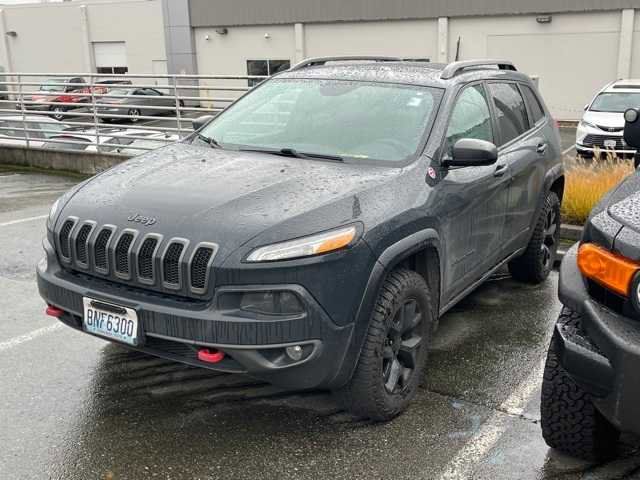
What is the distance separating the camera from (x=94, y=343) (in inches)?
174

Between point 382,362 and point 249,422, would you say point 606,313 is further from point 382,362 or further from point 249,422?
point 249,422


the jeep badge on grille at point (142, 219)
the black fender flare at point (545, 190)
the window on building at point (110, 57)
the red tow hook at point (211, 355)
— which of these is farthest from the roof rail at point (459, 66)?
the window on building at point (110, 57)

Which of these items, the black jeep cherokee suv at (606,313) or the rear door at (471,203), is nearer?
the black jeep cherokee suv at (606,313)

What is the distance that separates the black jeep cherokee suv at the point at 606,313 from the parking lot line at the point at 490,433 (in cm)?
57

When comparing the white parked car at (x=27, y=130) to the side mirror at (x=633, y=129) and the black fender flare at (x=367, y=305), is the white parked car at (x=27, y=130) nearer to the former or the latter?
the black fender flare at (x=367, y=305)

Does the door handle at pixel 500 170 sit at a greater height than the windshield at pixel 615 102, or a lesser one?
greater

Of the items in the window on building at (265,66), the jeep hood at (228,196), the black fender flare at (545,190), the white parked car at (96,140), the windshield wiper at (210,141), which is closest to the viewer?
the jeep hood at (228,196)

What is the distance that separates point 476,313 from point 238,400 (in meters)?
2.09

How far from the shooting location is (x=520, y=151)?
16.2ft

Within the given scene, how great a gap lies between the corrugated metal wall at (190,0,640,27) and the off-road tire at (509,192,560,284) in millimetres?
19040

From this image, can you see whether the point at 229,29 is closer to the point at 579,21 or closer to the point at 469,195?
the point at 579,21

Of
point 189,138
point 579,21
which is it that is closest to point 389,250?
point 189,138

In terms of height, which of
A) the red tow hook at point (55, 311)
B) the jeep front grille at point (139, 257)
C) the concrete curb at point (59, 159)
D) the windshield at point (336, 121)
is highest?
the windshield at point (336, 121)

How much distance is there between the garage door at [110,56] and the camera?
112 feet
